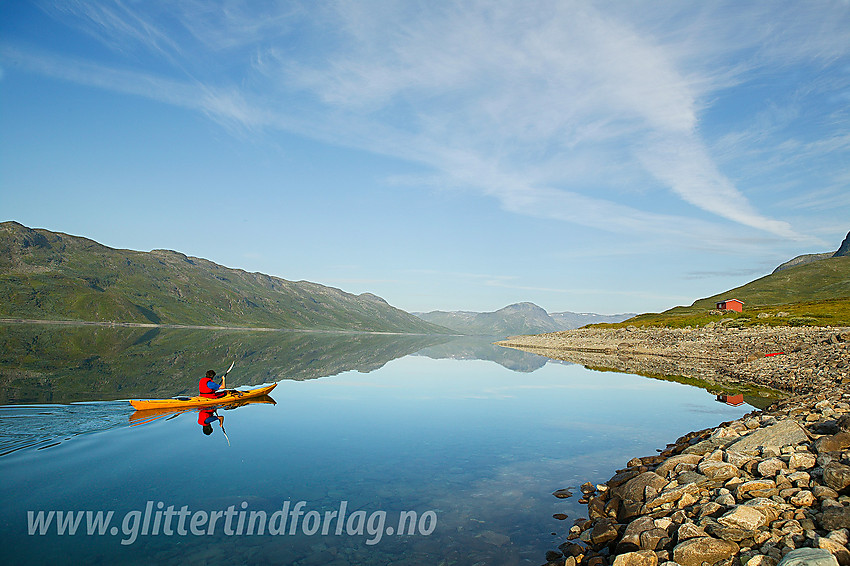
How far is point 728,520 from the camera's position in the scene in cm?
1048

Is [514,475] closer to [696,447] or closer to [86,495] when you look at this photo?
[696,447]

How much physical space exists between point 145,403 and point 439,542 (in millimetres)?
24979

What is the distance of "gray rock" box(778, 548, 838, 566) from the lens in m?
8.17

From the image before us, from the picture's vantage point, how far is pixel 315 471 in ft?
65.1

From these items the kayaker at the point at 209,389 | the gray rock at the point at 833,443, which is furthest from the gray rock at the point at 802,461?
the kayaker at the point at 209,389

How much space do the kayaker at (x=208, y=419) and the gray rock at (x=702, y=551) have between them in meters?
24.8

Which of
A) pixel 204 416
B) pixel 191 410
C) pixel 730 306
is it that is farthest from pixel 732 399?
pixel 730 306

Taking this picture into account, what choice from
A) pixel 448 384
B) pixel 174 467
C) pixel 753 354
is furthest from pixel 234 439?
pixel 753 354

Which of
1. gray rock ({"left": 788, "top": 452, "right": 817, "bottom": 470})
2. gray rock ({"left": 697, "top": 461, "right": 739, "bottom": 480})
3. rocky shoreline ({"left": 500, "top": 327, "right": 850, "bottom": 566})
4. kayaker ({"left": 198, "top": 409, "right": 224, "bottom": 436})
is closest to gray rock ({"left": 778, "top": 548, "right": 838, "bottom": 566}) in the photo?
rocky shoreline ({"left": 500, "top": 327, "right": 850, "bottom": 566})

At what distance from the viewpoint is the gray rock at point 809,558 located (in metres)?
8.17

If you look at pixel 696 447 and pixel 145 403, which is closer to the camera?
pixel 696 447

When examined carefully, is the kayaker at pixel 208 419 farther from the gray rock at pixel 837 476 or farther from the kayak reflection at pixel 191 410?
the gray rock at pixel 837 476

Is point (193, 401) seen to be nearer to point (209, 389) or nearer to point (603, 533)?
point (209, 389)

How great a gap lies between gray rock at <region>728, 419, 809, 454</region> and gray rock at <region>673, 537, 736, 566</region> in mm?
6788
